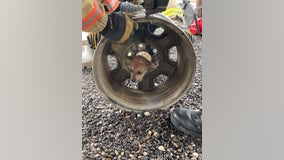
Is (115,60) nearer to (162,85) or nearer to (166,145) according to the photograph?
(162,85)

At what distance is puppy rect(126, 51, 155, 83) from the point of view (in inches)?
53.1

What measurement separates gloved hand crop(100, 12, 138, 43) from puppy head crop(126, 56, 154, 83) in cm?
10

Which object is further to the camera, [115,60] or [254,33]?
[115,60]

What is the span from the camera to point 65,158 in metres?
1.29

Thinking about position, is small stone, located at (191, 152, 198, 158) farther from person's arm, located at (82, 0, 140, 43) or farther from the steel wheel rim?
person's arm, located at (82, 0, 140, 43)

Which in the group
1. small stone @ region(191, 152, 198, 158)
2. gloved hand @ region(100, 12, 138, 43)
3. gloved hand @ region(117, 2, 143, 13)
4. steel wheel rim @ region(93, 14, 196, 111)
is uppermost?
gloved hand @ region(117, 2, 143, 13)

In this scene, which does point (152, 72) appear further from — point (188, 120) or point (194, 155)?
point (194, 155)

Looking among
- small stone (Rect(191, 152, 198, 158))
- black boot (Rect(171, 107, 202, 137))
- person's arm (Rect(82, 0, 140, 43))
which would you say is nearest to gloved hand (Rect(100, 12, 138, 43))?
person's arm (Rect(82, 0, 140, 43))

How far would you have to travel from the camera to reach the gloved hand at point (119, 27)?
4.04 ft

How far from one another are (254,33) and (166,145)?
0.60 meters

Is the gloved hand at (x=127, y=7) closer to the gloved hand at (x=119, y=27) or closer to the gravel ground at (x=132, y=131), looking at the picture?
the gloved hand at (x=119, y=27)

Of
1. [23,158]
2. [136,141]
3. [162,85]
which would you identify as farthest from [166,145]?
[23,158]

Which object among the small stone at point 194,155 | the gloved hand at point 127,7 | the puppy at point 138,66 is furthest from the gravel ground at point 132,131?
the gloved hand at point 127,7

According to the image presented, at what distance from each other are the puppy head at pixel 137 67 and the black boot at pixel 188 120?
22cm
